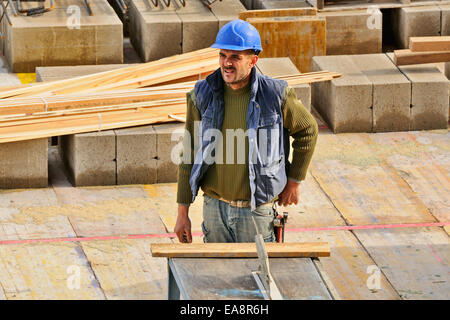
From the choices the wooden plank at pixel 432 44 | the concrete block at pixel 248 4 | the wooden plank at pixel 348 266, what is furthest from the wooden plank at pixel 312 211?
the concrete block at pixel 248 4

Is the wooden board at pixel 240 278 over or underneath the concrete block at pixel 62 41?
over

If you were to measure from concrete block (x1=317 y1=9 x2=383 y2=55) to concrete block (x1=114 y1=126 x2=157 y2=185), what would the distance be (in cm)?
453

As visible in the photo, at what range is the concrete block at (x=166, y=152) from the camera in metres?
11.3

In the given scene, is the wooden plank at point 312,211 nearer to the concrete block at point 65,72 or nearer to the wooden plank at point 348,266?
the wooden plank at point 348,266

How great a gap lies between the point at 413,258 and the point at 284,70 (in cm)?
378

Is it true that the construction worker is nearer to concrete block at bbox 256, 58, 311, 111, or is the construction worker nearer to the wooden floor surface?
the wooden floor surface

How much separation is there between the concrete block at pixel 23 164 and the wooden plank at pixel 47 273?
1461mm

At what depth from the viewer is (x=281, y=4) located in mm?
15438

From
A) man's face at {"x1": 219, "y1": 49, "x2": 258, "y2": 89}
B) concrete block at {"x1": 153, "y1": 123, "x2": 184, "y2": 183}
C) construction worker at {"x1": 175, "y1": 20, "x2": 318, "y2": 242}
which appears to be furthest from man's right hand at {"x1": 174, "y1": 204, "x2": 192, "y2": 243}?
concrete block at {"x1": 153, "y1": 123, "x2": 184, "y2": 183}

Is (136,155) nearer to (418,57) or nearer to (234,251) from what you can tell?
(418,57)

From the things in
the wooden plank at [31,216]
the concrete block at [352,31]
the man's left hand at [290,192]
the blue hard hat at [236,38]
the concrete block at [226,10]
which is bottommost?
the wooden plank at [31,216]

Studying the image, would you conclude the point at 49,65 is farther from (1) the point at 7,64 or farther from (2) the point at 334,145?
(2) the point at 334,145

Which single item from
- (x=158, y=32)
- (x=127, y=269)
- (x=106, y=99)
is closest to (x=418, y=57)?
(x=158, y=32)

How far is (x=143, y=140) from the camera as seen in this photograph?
37.1 feet
